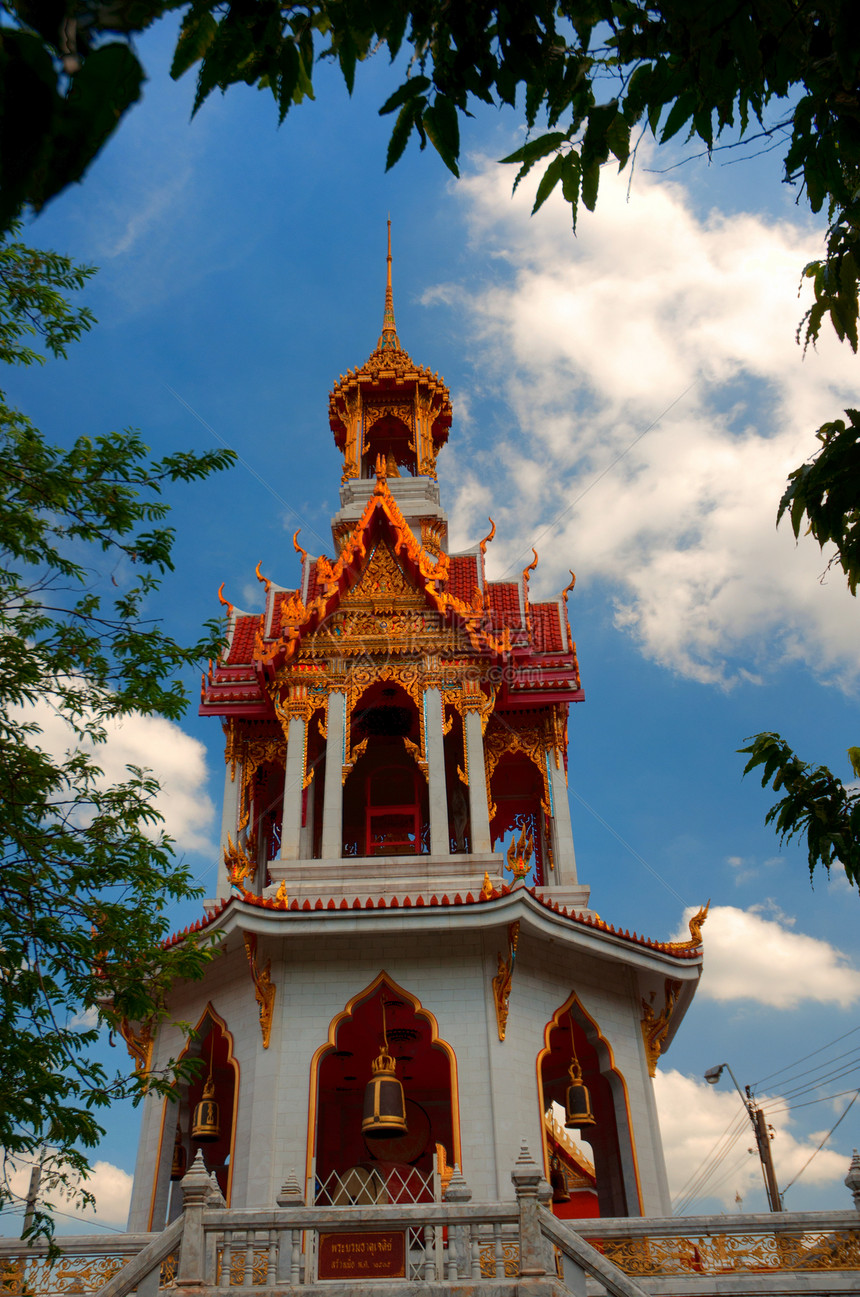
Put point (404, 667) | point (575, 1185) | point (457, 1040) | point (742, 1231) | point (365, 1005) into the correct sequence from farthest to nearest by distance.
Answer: point (575, 1185) < point (404, 667) < point (365, 1005) < point (457, 1040) < point (742, 1231)

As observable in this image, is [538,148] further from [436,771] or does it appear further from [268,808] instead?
[268,808]

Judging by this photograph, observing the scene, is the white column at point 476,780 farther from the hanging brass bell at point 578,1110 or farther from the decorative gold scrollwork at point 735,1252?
the decorative gold scrollwork at point 735,1252

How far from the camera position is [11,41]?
5.73 ft

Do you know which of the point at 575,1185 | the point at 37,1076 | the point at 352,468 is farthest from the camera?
the point at 352,468

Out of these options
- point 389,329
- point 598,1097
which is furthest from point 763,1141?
point 389,329

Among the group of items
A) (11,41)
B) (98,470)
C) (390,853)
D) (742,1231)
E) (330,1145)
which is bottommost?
(11,41)

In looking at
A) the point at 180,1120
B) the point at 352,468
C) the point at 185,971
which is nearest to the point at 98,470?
the point at 185,971

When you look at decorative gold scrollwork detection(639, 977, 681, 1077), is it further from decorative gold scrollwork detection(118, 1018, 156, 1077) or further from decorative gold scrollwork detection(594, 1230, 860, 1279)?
decorative gold scrollwork detection(118, 1018, 156, 1077)

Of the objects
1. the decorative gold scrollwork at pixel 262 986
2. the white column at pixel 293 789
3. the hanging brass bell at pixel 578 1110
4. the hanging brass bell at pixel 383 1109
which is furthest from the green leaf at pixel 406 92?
the white column at pixel 293 789

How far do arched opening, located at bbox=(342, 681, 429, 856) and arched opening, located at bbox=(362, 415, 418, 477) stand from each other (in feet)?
24.8

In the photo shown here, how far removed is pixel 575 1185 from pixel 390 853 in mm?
8205

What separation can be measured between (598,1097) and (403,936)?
5942mm

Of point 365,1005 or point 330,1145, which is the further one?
point 330,1145

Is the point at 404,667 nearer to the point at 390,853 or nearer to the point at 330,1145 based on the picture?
the point at 390,853
